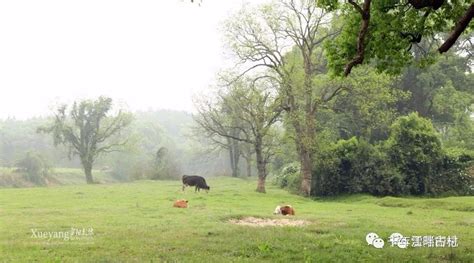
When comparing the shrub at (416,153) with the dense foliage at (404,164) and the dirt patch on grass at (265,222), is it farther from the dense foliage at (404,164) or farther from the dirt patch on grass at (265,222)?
the dirt patch on grass at (265,222)

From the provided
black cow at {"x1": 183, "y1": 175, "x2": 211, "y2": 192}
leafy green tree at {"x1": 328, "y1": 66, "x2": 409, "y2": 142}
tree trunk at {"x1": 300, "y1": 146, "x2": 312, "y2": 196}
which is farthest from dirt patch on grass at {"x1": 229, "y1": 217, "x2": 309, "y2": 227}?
tree trunk at {"x1": 300, "y1": 146, "x2": 312, "y2": 196}

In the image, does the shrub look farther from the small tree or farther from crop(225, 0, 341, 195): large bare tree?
the small tree

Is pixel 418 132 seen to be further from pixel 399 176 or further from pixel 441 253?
pixel 441 253

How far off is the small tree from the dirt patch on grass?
4859 centimetres

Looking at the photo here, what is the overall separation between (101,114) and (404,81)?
4041cm

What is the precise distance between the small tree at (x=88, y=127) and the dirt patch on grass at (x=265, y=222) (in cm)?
4859

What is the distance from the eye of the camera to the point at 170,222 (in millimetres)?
17922

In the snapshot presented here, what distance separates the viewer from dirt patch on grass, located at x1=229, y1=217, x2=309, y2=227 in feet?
58.6

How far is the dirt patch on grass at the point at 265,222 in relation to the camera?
17.9m

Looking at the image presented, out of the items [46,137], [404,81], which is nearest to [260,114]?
[404,81]

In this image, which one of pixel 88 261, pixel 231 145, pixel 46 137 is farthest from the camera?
pixel 46 137

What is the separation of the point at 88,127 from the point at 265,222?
51.1 m

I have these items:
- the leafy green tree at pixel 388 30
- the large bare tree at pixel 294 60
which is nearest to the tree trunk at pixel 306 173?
the large bare tree at pixel 294 60

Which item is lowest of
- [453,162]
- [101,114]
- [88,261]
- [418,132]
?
[88,261]
